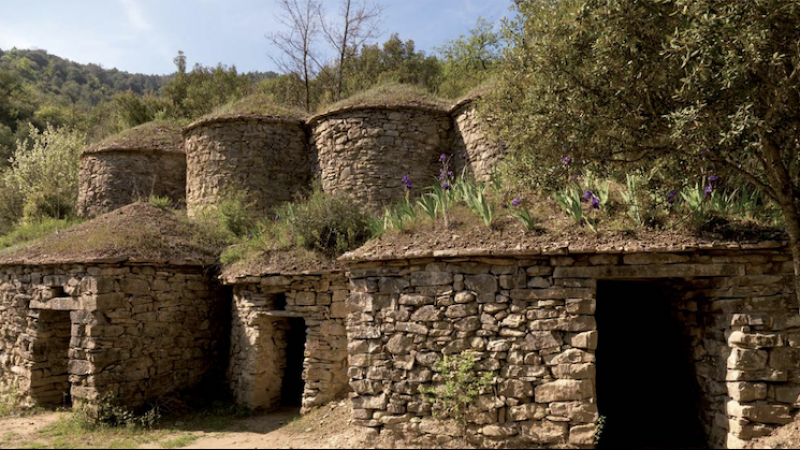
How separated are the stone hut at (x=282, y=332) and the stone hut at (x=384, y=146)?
2962 millimetres

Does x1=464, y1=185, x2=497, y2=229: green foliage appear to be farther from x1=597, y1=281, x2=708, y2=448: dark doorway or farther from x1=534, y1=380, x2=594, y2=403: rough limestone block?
x1=597, y1=281, x2=708, y2=448: dark doorway

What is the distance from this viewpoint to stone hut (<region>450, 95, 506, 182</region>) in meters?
9.95

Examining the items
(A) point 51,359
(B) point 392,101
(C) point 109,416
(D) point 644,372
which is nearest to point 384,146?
(B) point 392,101

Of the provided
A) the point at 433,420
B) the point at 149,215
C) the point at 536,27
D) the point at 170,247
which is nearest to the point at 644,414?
the point at 433,420

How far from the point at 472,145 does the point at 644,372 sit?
18.3 feet

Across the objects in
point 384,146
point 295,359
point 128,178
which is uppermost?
point 384,146

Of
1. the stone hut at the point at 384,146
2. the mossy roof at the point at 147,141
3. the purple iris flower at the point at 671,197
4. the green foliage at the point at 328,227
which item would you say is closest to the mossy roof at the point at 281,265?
the green foliage at the point at 328,227

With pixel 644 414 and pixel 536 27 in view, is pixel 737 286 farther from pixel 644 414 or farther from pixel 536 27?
pixel 536 27

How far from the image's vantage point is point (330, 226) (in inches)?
336

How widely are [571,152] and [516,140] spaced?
0.67 metres

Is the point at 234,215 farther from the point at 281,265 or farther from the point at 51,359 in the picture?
the point at 51,359

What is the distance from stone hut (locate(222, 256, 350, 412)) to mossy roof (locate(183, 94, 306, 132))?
4.47 m

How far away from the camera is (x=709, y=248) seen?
5.10 m

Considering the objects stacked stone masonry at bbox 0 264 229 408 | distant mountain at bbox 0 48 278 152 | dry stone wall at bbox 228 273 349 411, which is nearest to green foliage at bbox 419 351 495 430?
dry stone wall at bbox 228 273 349 411
